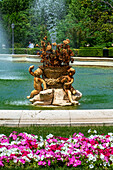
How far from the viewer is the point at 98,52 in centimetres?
2931

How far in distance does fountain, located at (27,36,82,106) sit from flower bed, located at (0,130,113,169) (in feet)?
10.2

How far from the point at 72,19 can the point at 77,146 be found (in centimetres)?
3613

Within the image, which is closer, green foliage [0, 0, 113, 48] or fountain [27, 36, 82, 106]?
fountain [27, 36, 82, 106]

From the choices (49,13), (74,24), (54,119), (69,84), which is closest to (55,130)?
(54,119)

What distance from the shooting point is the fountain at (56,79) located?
8562 mm

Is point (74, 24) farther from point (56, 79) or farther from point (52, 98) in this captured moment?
point (52, 98)

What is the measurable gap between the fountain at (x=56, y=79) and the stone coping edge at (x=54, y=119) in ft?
7.25

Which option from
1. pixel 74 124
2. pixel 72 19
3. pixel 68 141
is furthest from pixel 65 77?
pixel 72 19

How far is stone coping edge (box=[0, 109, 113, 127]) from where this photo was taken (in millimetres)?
6207

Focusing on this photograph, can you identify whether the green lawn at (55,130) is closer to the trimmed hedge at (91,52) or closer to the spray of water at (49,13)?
the trimmed hedge at (91,52)

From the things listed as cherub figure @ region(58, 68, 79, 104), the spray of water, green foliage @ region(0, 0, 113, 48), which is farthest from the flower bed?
the spray of water

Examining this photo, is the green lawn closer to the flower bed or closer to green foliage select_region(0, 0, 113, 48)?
the flower bed

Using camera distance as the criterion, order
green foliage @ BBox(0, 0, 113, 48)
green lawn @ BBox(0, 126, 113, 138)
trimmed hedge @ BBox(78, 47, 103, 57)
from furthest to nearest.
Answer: green foliage @ BBox(0, 0, 113, 48) → trimmed hedge @ BBox(78, 47, 103, 57) → green lawn @ BBox(0, 126, 113, 138)

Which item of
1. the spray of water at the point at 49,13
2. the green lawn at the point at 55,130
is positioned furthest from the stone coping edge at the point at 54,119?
the spray of water at the point at 49,13
